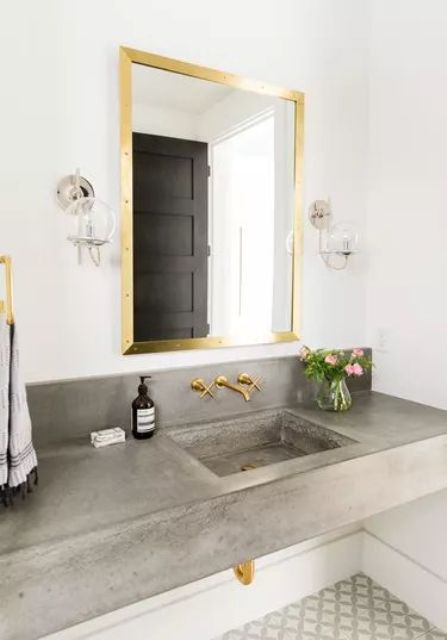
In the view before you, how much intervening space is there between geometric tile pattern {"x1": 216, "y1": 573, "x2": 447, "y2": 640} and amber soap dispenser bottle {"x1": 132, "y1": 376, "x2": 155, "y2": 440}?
101cm

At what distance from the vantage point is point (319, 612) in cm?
197

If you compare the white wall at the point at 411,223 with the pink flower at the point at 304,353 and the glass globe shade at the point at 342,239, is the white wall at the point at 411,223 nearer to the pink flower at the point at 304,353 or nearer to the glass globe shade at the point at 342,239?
the glass globe shade at the point at 342,239

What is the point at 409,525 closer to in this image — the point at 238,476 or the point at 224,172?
the point at 238,476

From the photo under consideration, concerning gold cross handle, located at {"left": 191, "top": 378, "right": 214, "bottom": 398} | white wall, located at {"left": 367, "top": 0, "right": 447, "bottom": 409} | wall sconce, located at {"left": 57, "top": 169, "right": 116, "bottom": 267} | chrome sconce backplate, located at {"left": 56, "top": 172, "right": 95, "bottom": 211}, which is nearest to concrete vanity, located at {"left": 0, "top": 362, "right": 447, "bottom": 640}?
gold cross handle, located at {"left": 191, "top": 378, "right": 214, "bottom": 398}

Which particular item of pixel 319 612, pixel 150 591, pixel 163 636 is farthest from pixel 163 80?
pixel 319 612

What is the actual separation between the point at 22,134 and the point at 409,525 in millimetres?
2096

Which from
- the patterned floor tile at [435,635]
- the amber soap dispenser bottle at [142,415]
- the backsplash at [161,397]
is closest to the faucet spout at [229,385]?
the backsplash at [161,397]

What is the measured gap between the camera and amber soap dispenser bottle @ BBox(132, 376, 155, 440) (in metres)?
1.48

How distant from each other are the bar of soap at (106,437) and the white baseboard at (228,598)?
68 cm

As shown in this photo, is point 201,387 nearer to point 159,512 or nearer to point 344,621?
point 159,512

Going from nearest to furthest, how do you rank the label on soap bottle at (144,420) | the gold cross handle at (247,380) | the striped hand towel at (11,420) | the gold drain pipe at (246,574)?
the striped hand towel at (11,420)
the label on soap bottle at (144,420)
the gold drain pipe at (246,574)
the gold cross handle at (247,380)

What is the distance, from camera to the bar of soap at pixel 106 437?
1.42 m

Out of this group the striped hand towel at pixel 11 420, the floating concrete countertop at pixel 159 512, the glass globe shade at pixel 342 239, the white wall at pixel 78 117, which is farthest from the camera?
the glass globe shade at pixel 342 239

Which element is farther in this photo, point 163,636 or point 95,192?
point 163,636
